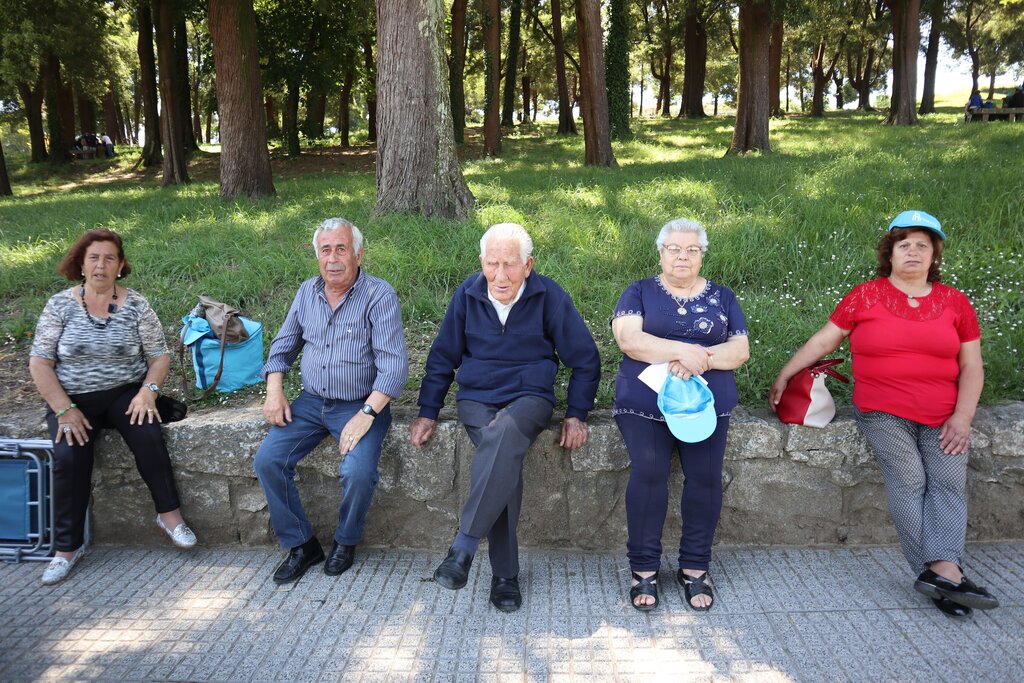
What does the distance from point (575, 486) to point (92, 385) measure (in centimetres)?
248

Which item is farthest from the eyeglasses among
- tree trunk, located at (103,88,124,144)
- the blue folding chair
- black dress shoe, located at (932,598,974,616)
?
tree trunk, located at (103,88,124,144)

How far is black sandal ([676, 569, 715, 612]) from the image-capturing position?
3273mm

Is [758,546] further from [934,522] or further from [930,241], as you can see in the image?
[930,241]

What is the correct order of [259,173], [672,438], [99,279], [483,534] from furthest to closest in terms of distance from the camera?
[259,173] < [99,279] < [672,438] < [483,534]

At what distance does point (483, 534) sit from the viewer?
3.25 m

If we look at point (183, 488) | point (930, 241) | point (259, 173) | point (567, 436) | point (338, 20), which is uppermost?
point (338, 20)

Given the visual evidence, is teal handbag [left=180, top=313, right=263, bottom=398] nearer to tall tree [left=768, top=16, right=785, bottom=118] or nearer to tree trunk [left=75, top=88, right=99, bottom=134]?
tall tree [left=768, top=16, right=785, bottom=118]

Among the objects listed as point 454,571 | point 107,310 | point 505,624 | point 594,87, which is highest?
point 594,87

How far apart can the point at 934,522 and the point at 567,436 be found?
5.41ft

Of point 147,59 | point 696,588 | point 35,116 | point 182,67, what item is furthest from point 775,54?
point 35,116

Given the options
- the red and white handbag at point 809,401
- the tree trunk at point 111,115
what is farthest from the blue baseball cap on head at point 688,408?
the tree trunk at point 111,115

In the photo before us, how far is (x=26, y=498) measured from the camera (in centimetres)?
378

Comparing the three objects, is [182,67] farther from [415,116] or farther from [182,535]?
[182,535]

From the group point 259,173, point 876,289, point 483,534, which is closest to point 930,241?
point 876,289
